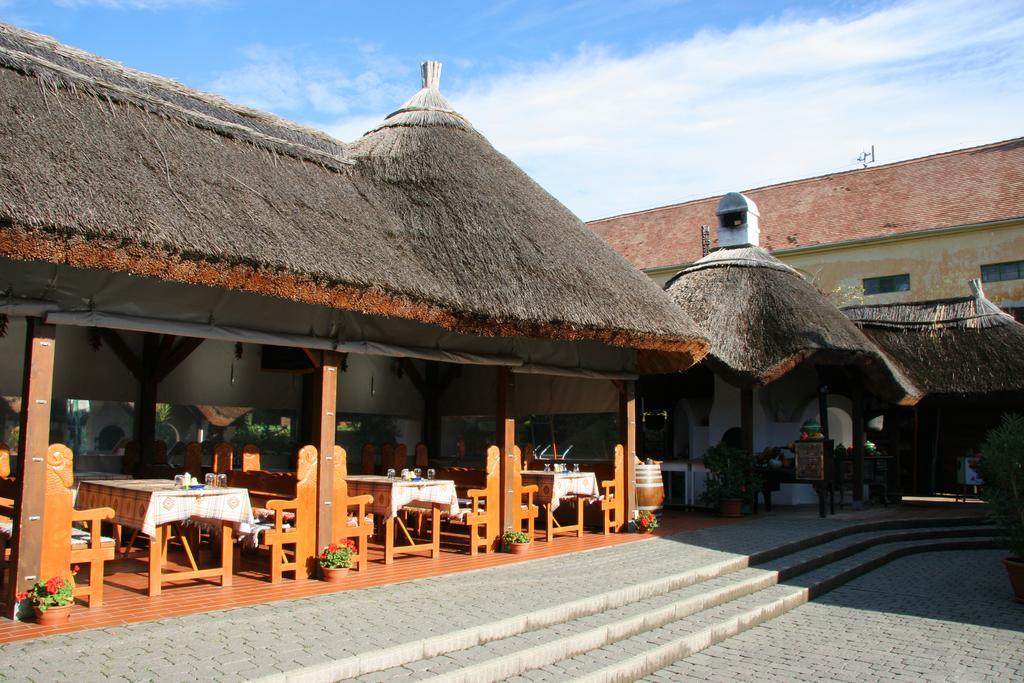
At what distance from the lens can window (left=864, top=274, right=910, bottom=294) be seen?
25.3 metres

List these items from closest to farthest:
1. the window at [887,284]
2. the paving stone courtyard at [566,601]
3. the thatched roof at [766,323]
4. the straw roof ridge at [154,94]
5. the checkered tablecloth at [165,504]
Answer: the paving stone courtyard at [566,601]
the checkered tablecloth at [165,504]
the straw roof ridge at [154,94]
the thatched roof at [766,323]
the window at [887,284]

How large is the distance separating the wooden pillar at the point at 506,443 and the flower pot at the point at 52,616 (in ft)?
15.0

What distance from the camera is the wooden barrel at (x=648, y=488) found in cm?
1116

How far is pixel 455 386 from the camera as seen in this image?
1394cm

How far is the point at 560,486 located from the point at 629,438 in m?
1.36

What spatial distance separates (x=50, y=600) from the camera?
5215mm

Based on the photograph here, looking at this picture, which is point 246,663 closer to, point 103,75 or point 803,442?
point 103,75

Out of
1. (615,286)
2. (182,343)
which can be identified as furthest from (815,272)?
(182,343)

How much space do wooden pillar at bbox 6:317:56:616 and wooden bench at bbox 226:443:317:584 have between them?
1.63 meters

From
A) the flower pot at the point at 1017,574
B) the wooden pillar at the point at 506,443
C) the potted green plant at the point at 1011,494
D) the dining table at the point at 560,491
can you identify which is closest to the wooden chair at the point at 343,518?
the wooden pillar at the point at 506,443

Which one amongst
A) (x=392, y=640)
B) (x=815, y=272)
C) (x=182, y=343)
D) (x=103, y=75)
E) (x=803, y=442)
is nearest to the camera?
(x=392, y=640)

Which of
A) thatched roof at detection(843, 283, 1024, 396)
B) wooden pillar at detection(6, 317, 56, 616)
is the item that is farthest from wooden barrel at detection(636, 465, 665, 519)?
thatched roof at detection(843, 283, 1024, 396)

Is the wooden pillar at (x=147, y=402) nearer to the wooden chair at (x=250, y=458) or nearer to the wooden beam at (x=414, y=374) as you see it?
the wooden chair at (x=250, y=458)

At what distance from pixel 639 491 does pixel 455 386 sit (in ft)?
13.4
